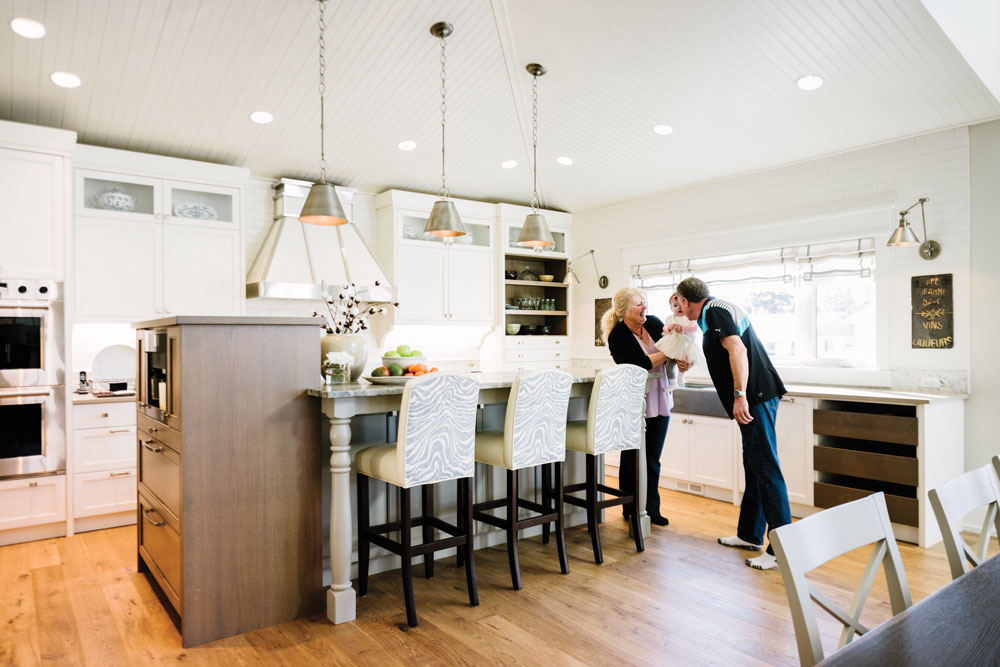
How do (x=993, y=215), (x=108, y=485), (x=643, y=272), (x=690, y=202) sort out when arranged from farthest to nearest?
(x=643, y=272) → (x=690, y=202) → (x=108, y=485) → (x=993, y=215)

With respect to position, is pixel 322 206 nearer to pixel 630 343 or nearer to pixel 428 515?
pixel 428 515

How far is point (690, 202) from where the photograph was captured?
18.8ft

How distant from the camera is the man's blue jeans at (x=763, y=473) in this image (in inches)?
134

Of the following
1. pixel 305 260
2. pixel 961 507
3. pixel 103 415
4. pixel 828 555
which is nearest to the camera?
pixel 828 555

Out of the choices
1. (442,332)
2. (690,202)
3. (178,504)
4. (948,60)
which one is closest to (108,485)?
(178,504)

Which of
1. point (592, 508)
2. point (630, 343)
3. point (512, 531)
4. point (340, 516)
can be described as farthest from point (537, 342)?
point (340, 516)

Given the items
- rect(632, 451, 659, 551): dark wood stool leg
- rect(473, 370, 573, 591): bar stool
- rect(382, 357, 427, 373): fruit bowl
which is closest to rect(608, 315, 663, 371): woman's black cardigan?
rect(632, 451, 659, 551): dark wood stool leg

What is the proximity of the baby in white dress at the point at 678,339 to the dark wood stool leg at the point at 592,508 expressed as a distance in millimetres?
889

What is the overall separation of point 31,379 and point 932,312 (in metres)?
5.76

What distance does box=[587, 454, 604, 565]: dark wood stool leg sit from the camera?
3.40m

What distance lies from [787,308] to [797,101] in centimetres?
172

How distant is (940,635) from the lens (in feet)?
3.45

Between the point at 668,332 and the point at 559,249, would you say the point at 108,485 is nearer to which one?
the point at 668,332

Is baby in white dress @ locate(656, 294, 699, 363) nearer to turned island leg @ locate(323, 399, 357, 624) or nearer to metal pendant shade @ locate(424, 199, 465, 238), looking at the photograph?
metal pendant shade @ locate(424, 199, 465, 238)
